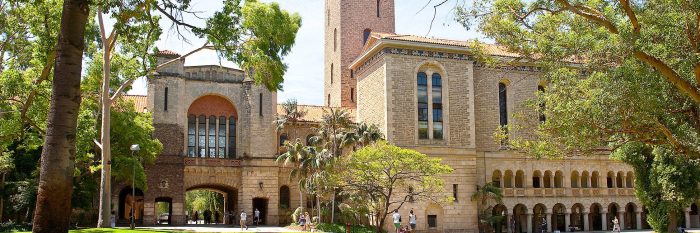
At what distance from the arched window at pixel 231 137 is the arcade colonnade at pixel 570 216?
1764cm

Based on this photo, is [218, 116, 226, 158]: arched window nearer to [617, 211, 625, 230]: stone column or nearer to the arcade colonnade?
the arcade colonnade

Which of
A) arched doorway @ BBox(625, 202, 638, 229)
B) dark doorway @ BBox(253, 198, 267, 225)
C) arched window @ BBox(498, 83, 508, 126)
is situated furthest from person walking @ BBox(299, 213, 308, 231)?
arched doorway @ BBox(625, 202, 638, 229)

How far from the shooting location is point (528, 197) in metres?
45.0

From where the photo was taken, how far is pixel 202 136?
148 feet

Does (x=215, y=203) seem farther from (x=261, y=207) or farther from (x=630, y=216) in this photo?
(x=630, y=216)

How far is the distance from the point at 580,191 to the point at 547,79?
91.4ft

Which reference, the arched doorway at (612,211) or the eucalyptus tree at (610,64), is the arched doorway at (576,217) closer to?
the arched doorway at (612,211)

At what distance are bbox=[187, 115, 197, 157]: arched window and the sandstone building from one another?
93 millimetres

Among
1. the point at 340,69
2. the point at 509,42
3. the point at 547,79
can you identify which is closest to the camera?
the point at 509,42

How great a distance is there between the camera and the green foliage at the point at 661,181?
1300 inches

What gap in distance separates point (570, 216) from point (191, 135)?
2662 cm

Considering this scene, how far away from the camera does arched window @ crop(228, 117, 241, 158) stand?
150 ft

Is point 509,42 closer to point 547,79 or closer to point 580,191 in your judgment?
point 547,79

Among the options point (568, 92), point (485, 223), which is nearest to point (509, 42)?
point (568, 92)
